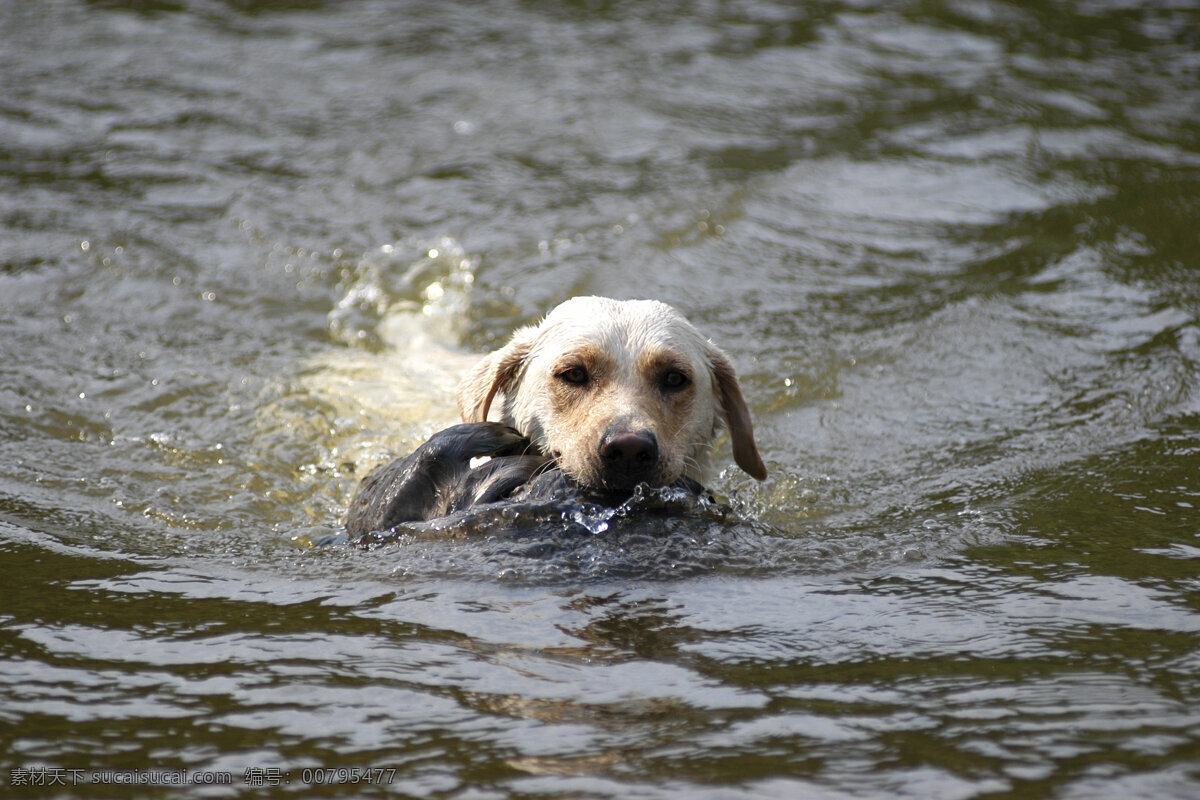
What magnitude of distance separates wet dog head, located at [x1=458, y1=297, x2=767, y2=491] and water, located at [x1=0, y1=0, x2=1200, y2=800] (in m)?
0.31

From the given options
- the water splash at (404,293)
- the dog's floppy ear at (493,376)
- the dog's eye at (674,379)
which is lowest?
the water splash at (404,293)

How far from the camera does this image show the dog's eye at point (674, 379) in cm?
478

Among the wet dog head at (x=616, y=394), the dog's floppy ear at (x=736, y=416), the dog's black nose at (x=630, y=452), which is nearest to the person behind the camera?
the dog's black nose at (x=630, y=452)

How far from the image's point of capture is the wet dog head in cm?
417

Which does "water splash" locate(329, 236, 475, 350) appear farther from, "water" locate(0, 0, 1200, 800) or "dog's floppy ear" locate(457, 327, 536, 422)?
"dog's floppy ear" locate(457, 327, 536, 422)

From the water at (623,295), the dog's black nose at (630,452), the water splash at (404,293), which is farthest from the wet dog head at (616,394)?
the water splash at (404,293)

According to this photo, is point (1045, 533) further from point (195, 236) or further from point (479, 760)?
point (195, 236)

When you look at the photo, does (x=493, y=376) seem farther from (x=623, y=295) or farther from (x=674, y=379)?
(x=623, y=295)

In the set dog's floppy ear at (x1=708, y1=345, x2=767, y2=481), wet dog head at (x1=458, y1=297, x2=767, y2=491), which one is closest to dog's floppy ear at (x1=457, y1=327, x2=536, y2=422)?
wet dog head at (x1=458, y1=297, x2=767, y2=491)

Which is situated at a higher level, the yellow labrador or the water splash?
the yellow labrador

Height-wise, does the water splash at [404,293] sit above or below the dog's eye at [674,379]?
below

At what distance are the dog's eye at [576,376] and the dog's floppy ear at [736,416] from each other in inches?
27.0

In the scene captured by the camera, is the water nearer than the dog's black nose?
Yes

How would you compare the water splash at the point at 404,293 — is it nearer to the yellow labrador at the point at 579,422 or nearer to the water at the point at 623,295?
the water at the point at 623,295
